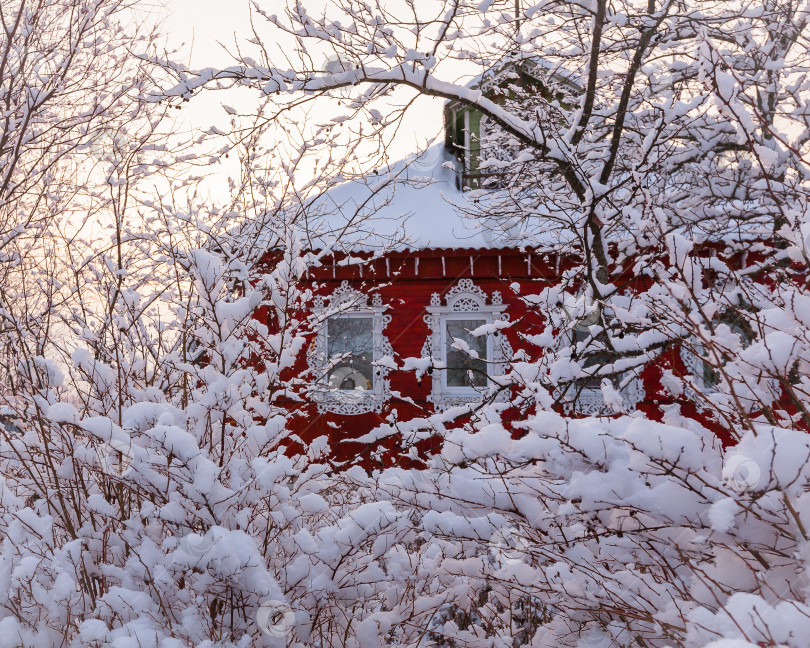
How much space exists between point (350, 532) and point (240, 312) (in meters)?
0.89

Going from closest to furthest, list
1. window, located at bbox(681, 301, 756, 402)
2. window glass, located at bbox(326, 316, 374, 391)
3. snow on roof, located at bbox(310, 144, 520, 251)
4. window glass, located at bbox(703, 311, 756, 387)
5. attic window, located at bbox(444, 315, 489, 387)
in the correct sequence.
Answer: window, located at bbox(681, 301, 756, 402) < window glass, located at bbox(703, 311, 756, 387) < snow on roof, located at bbox(310, 144, 520, 251) < attic window, located at bbox(444, 315, 489, 387) < window glass, located at bbox(326, 316, 374, 391)

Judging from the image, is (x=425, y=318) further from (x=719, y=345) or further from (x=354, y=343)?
(x=719, y=345)

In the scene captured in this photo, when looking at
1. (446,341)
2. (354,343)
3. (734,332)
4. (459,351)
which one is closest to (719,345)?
(734,332)

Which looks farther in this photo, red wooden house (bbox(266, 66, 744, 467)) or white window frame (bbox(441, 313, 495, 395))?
white window frame (bbox(441, 313, 495, 395))

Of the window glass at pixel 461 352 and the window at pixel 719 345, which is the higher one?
the window at pixel 719 345

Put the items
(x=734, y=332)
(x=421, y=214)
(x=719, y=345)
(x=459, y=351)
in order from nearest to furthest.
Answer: (x=719, y=345)
(x=734, y=332)
(x=459, y=351)
(x=421, y=214)

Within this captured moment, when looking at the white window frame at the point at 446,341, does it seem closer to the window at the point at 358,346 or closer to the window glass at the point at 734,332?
the window at the point at 358,346

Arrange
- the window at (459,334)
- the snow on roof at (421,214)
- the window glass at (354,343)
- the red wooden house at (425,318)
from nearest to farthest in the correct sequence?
the snow on roof at (421,214) < the red wooden house at (425,318) < the window at (459,334) < the window glass at (354,343)

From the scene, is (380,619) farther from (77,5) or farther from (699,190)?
(77,5)

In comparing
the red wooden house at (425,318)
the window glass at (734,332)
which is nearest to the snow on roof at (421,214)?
the red wooden house at (425,318)

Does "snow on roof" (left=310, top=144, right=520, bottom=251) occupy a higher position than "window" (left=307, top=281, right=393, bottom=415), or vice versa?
"snow on roof" (left=310, top=144, right=520, bottom=251)

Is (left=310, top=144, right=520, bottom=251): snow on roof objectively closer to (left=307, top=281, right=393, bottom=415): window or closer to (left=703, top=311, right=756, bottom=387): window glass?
(left=307, top=281, right=393, bottom=415): window

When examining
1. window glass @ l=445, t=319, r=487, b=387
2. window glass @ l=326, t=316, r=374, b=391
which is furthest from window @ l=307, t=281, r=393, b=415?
window glass @ l=445, t=319, r=487, b=387

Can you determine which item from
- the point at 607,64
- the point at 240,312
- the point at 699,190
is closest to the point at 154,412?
the point at 240,312
